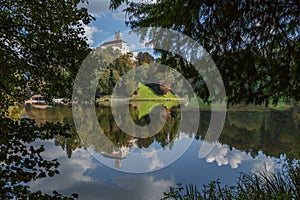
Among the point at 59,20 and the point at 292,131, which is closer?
the point at 59,20

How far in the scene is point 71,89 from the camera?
91.4 inches

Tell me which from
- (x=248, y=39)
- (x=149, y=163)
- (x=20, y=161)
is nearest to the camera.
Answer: (x=20, y=161)

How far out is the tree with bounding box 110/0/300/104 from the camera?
233 cm

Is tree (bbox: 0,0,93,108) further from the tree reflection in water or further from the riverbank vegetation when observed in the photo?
the riverbank vegetation

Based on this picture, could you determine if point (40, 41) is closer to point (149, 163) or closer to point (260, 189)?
point (260, 189)

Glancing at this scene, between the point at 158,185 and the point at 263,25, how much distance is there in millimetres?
4569

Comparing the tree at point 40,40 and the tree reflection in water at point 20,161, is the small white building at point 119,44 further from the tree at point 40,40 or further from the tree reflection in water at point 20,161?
the tree reflection in water at point 20,161

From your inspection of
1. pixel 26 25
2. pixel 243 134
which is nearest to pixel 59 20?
pixel 26 25

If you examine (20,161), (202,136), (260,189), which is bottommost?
(202,136)

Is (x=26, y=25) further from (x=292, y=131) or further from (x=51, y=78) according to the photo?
(x=292, y=131)

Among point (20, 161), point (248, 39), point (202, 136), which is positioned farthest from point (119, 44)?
point (202, 136)

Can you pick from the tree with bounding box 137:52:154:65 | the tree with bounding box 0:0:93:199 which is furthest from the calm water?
the tree with bounding box 0:0:93:199

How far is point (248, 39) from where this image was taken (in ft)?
8.14

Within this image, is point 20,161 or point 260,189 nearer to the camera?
point 20,161
